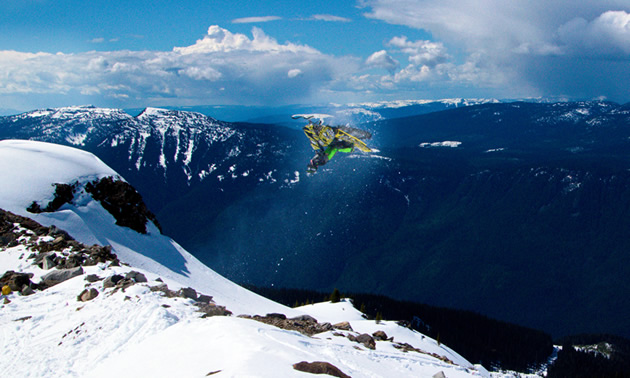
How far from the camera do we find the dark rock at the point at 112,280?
29859 millimetres

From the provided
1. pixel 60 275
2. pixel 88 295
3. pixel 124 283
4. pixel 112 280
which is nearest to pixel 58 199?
pixel 60 275

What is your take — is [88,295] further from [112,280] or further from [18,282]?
[18,282]

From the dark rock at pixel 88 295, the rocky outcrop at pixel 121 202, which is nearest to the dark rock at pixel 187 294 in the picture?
the dark rock at pixel 88 295

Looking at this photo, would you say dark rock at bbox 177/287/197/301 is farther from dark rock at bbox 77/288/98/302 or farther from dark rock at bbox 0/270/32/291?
dark rock at bbox 0/270/32/291

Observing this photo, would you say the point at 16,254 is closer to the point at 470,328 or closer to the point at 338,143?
the point at 338,143

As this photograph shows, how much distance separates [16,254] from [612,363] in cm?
19284

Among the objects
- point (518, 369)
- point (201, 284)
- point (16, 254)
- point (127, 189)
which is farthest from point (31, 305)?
point (518, 369)

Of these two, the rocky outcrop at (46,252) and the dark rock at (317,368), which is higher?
the dark rock at (317,368)

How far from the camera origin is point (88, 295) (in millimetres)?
28672

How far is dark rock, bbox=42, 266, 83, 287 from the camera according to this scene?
32281 mm

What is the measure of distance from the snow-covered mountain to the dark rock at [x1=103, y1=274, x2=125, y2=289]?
0.20 ft

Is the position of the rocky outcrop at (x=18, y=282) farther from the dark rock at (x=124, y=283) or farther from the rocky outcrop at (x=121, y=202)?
the rocky outcrop at (x=121, y=202)

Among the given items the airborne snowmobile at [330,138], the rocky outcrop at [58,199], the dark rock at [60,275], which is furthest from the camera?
the rocky outcrop at [58,199]

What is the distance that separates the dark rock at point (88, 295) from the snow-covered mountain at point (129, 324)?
7 centimetres
